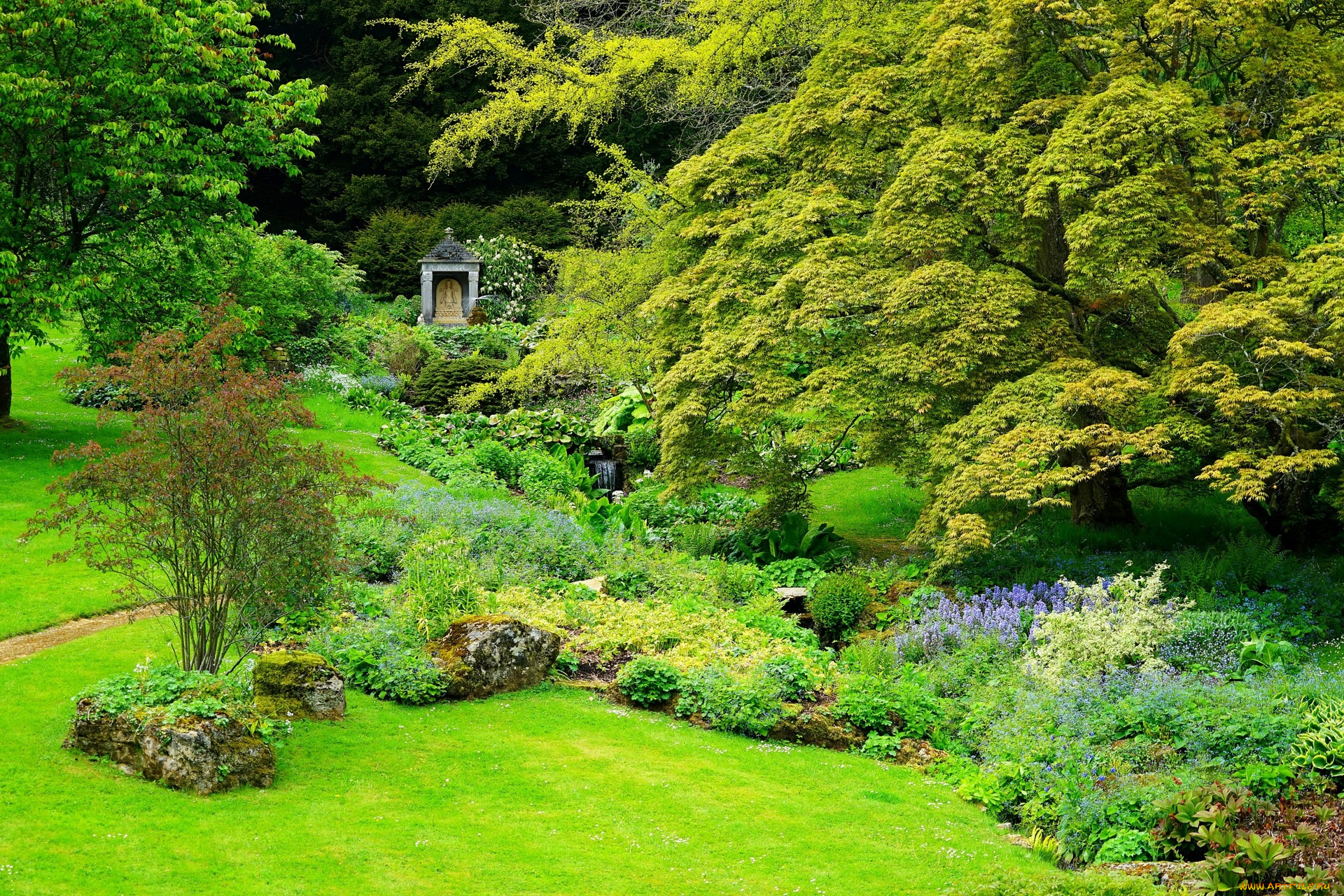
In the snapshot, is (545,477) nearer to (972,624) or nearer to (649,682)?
(972,624)

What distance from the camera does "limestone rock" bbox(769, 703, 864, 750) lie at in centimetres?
873

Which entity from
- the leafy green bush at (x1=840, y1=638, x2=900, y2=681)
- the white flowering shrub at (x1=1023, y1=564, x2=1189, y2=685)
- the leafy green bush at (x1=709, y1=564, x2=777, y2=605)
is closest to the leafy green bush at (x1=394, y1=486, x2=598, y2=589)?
the leafy green bush at (x1=709, y1=564, x2=777, y2=605)

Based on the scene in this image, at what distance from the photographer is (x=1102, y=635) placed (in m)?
8.86

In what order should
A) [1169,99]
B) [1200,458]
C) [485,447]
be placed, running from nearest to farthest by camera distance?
[1169,99] < [1200,458] < [485,447]

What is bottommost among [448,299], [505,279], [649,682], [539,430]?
[649,682]

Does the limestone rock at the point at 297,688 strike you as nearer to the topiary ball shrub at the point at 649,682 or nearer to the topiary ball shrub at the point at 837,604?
the topiary ball shrub at the point at 649,682

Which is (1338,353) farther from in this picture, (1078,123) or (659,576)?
(659,576)

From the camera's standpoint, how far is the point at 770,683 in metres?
8.88

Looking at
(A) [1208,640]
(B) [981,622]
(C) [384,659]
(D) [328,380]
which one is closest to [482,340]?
(D) [328,380]

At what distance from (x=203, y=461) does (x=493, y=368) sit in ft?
50.7

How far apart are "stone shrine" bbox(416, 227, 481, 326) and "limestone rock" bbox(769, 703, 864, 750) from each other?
2295cm

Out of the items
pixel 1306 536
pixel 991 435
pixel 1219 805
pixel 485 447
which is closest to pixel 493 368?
pixel 485 447

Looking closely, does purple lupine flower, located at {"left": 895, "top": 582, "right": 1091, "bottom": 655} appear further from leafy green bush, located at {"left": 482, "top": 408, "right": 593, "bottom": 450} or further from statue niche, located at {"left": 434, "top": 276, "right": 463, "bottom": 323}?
statue niche, located at {"left": 434, "top": 276, "right": 463, "bottom": 323}

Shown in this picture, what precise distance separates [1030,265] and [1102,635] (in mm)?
6008
